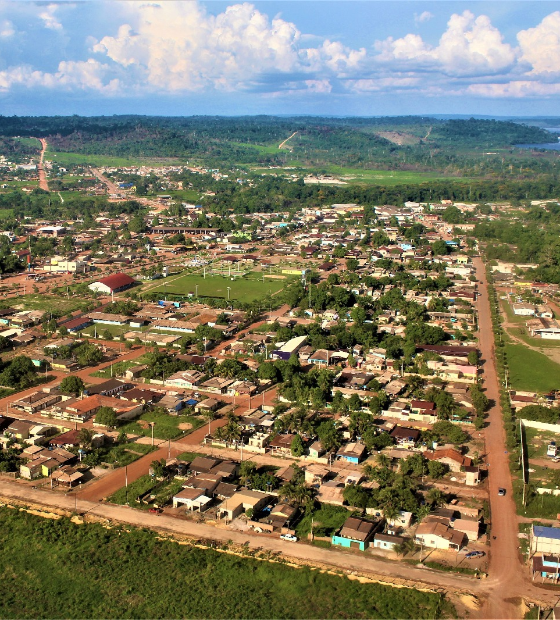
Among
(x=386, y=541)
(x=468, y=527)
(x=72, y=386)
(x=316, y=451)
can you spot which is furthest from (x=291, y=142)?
(x=386, y=541)

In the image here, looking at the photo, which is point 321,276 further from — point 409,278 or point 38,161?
point 38,161

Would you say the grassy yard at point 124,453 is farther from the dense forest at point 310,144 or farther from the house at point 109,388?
the dense forest at point 310,144

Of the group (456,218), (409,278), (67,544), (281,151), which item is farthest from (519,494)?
(281,151)

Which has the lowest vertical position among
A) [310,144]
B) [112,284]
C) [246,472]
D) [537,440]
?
[537,440]

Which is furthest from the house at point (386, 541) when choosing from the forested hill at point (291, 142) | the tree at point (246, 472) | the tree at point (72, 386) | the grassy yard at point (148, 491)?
the forested hill at point (291, 142)

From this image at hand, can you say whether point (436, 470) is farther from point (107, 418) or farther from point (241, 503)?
point (107, 418)

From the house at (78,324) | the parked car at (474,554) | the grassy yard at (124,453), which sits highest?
the house at (78,324)

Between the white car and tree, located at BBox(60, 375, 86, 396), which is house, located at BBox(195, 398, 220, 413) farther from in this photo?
the white car
